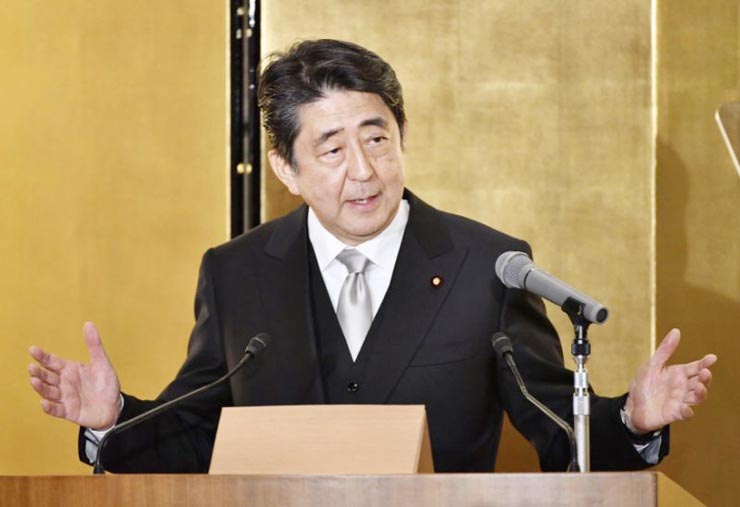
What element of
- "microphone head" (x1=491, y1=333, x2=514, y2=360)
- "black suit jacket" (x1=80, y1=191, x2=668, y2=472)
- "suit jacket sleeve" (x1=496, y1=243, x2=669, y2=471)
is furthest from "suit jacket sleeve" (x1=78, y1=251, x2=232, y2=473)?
"microphone head" (x1=491, y1=333, x2=514, y2=360)

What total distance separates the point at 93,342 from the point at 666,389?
1.01 metres

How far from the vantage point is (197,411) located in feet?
9.99

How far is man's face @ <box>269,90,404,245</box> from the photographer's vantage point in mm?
2984

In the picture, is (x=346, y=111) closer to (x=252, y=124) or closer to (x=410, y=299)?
(x=410, y=299)

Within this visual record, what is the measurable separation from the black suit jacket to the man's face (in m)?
0.15

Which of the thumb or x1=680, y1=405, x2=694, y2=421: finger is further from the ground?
the thumb

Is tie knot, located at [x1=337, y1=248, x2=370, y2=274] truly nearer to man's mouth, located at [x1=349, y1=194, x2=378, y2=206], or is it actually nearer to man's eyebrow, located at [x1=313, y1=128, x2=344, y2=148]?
man's mouth, located at [x1=349, y1=194, x2=378, y2=206]

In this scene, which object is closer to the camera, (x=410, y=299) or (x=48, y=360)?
(x=48, y=360)

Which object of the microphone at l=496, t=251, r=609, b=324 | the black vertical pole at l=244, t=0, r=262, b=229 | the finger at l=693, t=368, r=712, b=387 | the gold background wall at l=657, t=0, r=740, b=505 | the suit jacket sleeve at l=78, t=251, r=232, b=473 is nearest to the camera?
the microphone at l=496, t=251, r=609, b=324

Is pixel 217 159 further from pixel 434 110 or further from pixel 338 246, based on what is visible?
pixel 338 246

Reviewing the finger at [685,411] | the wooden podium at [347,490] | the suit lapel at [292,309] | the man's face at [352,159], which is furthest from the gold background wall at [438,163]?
the wooden podium at [347,490]

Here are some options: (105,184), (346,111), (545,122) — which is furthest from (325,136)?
(105,184)

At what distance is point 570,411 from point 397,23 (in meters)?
1.50

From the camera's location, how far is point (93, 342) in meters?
2.46
